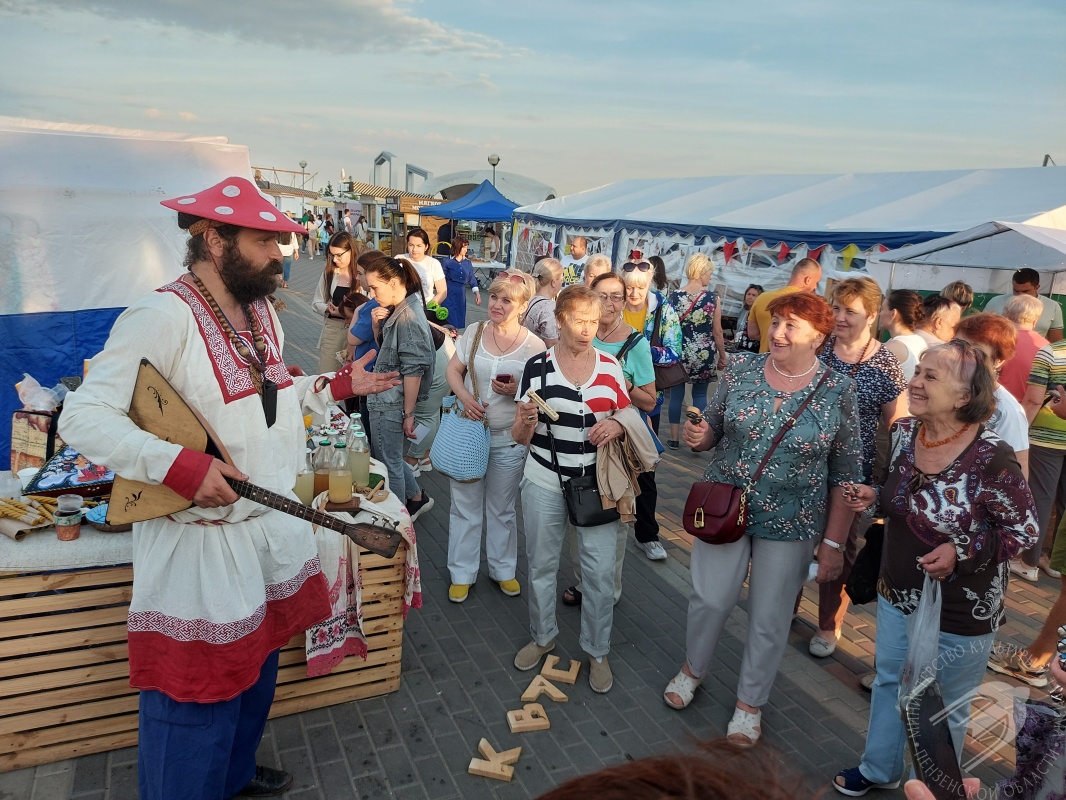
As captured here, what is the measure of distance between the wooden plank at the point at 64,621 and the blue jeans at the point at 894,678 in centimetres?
320

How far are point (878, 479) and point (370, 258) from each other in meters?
3.60

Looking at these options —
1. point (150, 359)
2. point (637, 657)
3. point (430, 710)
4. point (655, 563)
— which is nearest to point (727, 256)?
point (655, 563)

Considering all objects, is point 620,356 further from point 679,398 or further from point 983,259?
point 983,259

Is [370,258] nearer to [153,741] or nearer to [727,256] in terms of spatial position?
[153,741]

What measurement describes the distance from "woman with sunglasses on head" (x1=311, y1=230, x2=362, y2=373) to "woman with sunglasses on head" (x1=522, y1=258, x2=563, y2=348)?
175 cm

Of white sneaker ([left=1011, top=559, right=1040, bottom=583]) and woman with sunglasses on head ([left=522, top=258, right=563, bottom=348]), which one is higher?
woman with sunglasses on head ([left=522, top=258, right=563, bottom=348])

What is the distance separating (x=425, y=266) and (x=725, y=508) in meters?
6.52

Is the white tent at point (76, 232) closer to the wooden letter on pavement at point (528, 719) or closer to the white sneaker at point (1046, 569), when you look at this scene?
the wooden letter on pavement at point (528, 719)

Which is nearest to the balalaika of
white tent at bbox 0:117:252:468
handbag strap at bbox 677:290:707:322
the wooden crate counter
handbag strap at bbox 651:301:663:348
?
the wooden crate counter

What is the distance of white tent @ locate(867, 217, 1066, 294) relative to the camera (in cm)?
698

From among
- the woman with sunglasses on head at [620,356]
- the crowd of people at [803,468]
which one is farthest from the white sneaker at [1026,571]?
the woman with sunglasses on head at [620,356]

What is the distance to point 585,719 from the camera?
11.6ft

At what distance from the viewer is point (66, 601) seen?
9.45 ft

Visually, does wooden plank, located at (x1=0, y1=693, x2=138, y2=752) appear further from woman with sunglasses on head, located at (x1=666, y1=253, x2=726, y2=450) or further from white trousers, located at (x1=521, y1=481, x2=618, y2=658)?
woman with sunglasses on head, located at (x1=666, y1=253, x2=726, y2=450)
